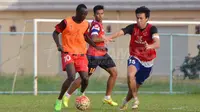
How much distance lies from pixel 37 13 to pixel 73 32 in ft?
59.8

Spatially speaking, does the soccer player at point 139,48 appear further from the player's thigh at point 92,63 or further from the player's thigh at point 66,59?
the player's thigh at point 92,63

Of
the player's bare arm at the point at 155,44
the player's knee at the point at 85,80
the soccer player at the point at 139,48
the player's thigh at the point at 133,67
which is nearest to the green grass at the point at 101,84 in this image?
the player's knee at the point at 85,80

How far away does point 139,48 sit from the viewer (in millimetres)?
13086

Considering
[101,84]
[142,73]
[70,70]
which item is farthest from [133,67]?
[101,84]

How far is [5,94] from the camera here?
20141 mm

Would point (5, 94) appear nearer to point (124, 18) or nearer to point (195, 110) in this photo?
point (195, 110)

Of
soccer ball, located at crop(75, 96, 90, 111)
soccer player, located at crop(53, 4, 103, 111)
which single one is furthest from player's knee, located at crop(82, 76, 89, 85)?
soccer ball, located at crop(75, 96, 90, 111)

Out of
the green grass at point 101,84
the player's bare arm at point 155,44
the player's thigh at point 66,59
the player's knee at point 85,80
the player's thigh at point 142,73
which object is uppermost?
the player's bare arm at point 155,44

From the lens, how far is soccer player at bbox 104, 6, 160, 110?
1280 centimetres

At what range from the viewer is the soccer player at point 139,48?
12805mm

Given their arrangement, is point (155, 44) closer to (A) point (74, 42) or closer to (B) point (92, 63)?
(A) point (74, 42)

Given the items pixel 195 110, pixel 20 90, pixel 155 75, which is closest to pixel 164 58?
pixel 155 75

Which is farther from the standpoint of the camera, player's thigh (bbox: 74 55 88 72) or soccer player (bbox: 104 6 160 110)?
player's thigh (bbox: 74 55 88 72)

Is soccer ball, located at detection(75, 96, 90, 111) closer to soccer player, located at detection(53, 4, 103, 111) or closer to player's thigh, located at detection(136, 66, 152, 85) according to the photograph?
soccer player, located at detection(53, 4, 103, 111)
